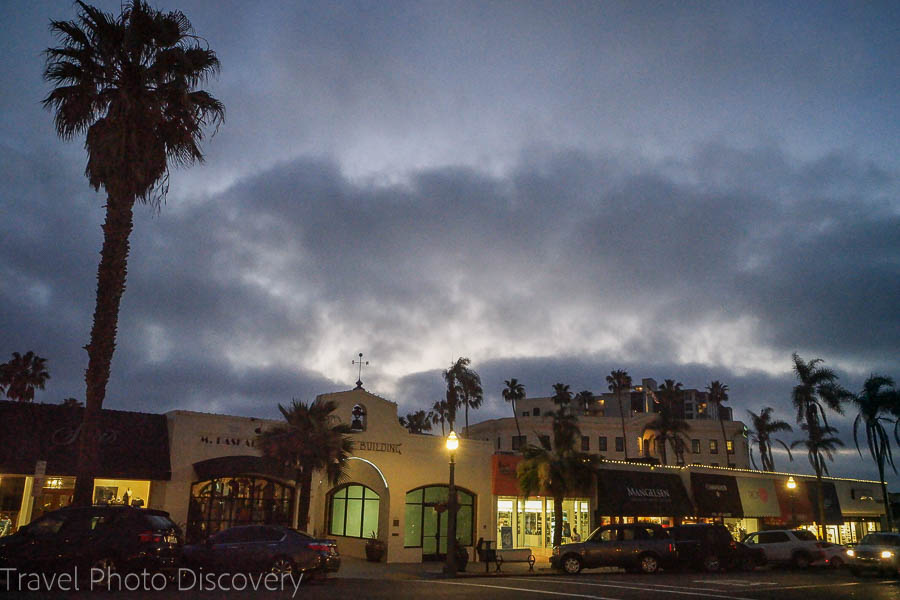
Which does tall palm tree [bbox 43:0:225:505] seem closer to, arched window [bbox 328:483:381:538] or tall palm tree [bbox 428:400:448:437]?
arched window [bbox 328:483:381:538]

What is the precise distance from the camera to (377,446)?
30.0 metres

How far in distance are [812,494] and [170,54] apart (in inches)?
1859

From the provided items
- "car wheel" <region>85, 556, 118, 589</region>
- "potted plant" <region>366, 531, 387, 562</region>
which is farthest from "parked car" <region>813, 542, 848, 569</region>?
"car wheel" <region>85, 556, 118, 589</region>

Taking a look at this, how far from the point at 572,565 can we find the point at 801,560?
33.6 feet

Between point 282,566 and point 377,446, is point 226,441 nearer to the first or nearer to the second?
point 377,446

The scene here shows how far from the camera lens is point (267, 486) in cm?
2808

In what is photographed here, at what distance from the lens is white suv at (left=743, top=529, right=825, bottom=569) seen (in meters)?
28.1

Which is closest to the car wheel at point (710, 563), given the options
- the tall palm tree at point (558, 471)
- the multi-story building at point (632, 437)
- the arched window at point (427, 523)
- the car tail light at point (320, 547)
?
the tall palm tree at point (558, 471)

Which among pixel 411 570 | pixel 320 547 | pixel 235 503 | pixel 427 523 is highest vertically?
pixel 235 503

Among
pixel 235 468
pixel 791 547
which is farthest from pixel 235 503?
pixel 791 547

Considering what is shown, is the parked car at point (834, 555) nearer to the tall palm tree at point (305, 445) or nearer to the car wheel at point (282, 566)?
the tall palm tree at point (305, 445)

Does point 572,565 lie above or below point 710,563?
below

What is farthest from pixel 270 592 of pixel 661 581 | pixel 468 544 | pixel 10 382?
pixel 10 382

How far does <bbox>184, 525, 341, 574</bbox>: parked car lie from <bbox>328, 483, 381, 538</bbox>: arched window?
12.4m
